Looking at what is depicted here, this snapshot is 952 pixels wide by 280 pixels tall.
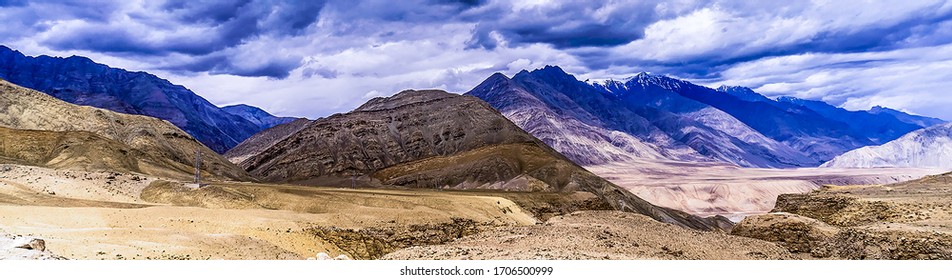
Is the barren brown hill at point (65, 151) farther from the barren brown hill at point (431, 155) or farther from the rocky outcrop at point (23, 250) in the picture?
the barren brown hill at point (431, 155)

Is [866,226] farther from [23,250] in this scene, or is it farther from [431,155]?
[431,155]

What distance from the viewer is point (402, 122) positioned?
154 metres

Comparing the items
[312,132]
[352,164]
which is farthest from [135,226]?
[312,132]

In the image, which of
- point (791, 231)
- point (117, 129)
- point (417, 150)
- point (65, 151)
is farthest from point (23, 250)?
point (417, 150)

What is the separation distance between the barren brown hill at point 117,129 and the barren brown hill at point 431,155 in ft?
69.3

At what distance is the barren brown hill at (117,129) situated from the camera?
7204 cm

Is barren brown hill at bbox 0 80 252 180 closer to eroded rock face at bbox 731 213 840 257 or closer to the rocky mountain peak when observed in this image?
eroded rock face at bbox 731 213 840 257

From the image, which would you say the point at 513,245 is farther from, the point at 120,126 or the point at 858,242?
the point at 120,126

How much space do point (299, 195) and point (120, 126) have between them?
233 feet

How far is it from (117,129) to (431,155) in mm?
59110

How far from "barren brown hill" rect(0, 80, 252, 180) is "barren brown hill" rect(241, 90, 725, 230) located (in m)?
21.1

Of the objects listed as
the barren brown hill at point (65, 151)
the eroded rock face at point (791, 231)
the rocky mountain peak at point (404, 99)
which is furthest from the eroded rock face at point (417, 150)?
the eroded rock face at point (791, 231)

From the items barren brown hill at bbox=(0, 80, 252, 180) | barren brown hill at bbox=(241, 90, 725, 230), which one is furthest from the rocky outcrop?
barren brown hill at bbox=(241, 90, 725, 230)

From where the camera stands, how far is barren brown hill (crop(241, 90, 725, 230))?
101 meters
